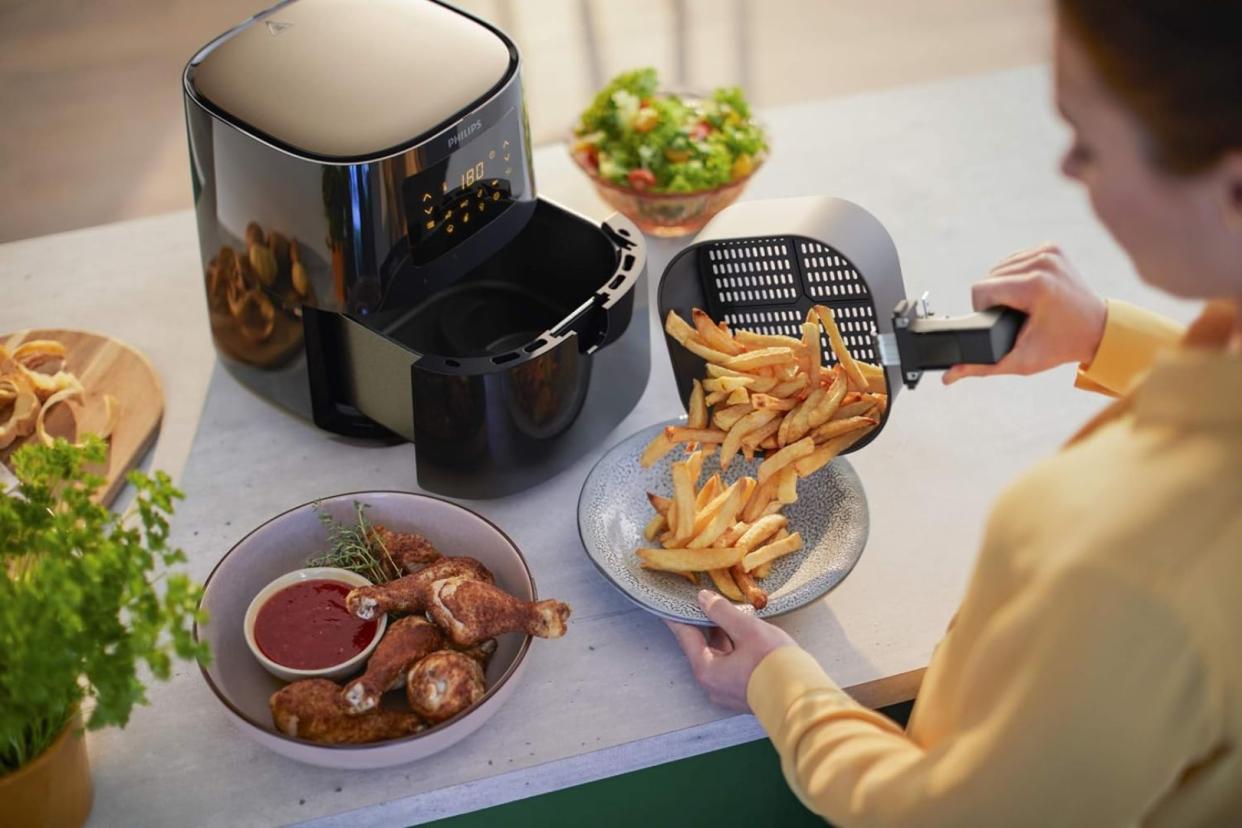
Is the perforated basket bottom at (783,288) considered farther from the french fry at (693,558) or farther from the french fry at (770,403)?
the french fry at (693,558)

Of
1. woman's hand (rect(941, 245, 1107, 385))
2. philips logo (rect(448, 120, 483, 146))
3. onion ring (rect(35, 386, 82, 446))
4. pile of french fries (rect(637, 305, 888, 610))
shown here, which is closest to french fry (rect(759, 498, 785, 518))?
pile of french fries (rect(637, 305, 888, 610))

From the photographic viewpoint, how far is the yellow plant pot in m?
1.03

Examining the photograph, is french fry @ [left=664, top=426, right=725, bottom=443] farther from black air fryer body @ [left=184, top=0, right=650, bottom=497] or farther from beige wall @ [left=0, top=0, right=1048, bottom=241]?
beige wall @ [left=0, top=0, right=1048, bottom=241]

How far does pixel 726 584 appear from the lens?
126cm

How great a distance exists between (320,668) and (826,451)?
524mm

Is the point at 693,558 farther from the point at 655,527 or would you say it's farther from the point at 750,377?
the point at 750,377

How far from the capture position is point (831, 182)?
77.2 inches

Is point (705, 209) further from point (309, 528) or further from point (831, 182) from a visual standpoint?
point (309, 528)

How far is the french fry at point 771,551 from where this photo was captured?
1268 millimetres

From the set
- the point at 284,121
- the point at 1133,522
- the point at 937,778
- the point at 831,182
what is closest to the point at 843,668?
the point at 937,778

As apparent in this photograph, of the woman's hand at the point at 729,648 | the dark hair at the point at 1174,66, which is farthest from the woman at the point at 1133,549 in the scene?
the woman's hand at the point at 729,648

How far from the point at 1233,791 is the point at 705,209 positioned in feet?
3.62

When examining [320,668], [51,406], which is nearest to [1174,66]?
[320,668]

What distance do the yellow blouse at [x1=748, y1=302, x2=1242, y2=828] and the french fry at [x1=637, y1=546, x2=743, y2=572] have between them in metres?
0.35
